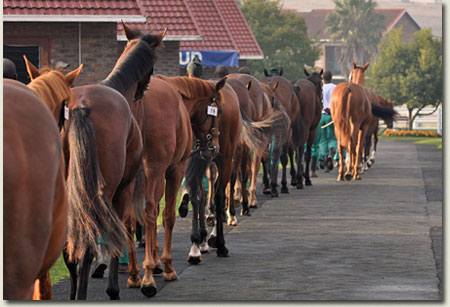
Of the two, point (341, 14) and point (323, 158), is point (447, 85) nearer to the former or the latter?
point (341, 14)

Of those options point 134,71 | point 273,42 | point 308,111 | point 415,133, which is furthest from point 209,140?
point 415,133

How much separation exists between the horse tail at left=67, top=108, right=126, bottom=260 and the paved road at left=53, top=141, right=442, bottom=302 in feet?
5.01

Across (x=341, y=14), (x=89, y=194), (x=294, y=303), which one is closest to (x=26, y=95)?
(x=89, y=194)

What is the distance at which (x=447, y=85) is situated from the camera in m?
6.55

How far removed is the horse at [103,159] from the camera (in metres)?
6.00

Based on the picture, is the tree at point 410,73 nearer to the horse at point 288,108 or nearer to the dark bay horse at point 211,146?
the horse at point 288,108

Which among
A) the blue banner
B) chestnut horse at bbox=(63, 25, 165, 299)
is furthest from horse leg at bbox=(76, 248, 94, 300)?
the blue banner

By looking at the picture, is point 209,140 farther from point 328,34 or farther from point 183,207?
point 328,34

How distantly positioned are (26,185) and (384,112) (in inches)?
772

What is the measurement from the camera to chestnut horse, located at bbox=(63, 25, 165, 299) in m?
6.01

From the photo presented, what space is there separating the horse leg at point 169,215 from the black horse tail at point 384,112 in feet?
48.3

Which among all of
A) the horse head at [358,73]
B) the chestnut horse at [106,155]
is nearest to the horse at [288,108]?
the horse head at [358,73]

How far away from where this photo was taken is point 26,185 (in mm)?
3637

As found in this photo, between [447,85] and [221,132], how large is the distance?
12.6 feet
